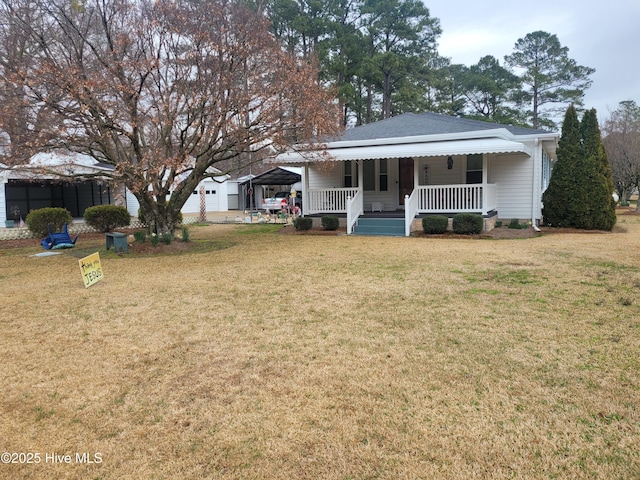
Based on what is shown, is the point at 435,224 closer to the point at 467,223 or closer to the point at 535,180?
the point at 467,223

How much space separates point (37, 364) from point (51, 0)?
30.3 feet

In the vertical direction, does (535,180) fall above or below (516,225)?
above

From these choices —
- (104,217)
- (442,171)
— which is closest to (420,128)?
(442,171)

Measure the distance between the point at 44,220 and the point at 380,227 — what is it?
1105 centimetres

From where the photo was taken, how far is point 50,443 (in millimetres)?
2635

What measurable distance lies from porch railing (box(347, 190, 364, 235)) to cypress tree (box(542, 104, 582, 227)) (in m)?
6.16

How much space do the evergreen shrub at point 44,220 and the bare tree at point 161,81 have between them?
505 cm

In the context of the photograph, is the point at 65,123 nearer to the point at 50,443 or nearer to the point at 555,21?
the point at 50,443

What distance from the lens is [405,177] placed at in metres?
16.1

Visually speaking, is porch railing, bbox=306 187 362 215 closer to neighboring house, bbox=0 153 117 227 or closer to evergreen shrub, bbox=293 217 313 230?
evergreen shrub, bbox=293 217 313 230

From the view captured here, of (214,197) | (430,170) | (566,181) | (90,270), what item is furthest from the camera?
(214,197)

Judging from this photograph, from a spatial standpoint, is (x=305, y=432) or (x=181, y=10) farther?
(x=181, y=10)

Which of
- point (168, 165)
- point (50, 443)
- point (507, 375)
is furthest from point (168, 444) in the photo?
point (168, 165)

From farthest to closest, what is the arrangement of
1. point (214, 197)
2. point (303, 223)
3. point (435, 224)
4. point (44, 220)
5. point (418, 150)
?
1. point (214, 197)
2. point (303, 223)
3. point (44, 220)
4. point (418, 150)
5. point (435, 224)
